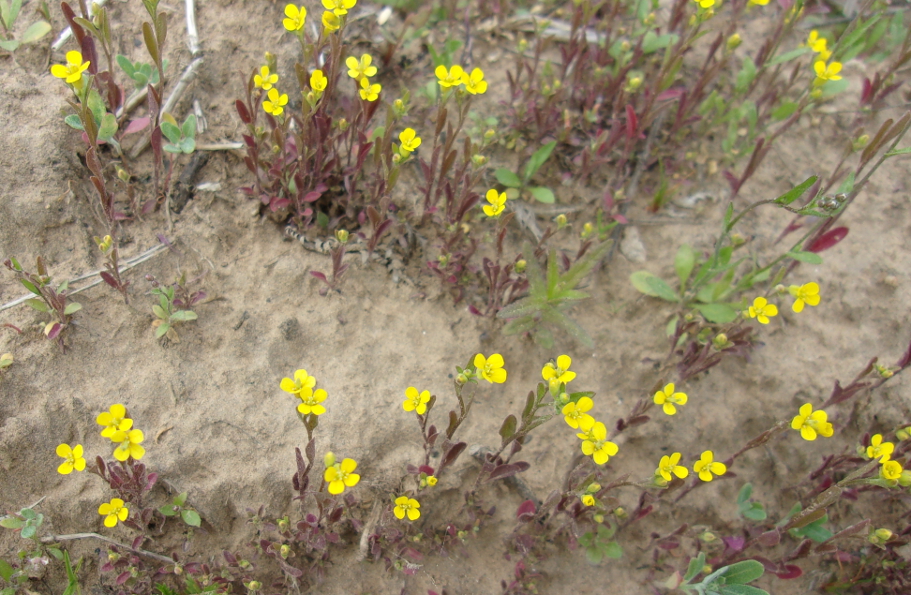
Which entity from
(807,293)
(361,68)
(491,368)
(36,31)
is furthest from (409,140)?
(807,293)

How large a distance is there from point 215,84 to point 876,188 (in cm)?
437

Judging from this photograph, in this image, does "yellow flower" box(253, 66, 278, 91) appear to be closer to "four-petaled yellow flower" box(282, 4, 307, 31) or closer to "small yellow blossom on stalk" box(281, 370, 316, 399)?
"four-petaled yellow flower" box(282, 4, 307, 31)

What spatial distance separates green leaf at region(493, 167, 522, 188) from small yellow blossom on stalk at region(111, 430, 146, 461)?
95.8 inches

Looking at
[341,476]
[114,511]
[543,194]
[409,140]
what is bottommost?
[114,511]

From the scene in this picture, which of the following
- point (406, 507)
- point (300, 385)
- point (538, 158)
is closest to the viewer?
point (300, 385)

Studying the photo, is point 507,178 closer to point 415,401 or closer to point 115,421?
point 415,401

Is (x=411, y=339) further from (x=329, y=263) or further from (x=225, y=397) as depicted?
(x=225, y=397)

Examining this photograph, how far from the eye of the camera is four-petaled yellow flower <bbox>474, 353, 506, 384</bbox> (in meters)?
2.68

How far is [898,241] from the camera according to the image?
394 cm

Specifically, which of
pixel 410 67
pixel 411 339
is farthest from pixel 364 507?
pixel 410 67

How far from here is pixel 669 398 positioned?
9.90 feet

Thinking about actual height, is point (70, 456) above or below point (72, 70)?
below

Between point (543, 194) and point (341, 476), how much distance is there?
214 cm

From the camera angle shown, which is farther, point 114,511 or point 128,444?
point 114,511
